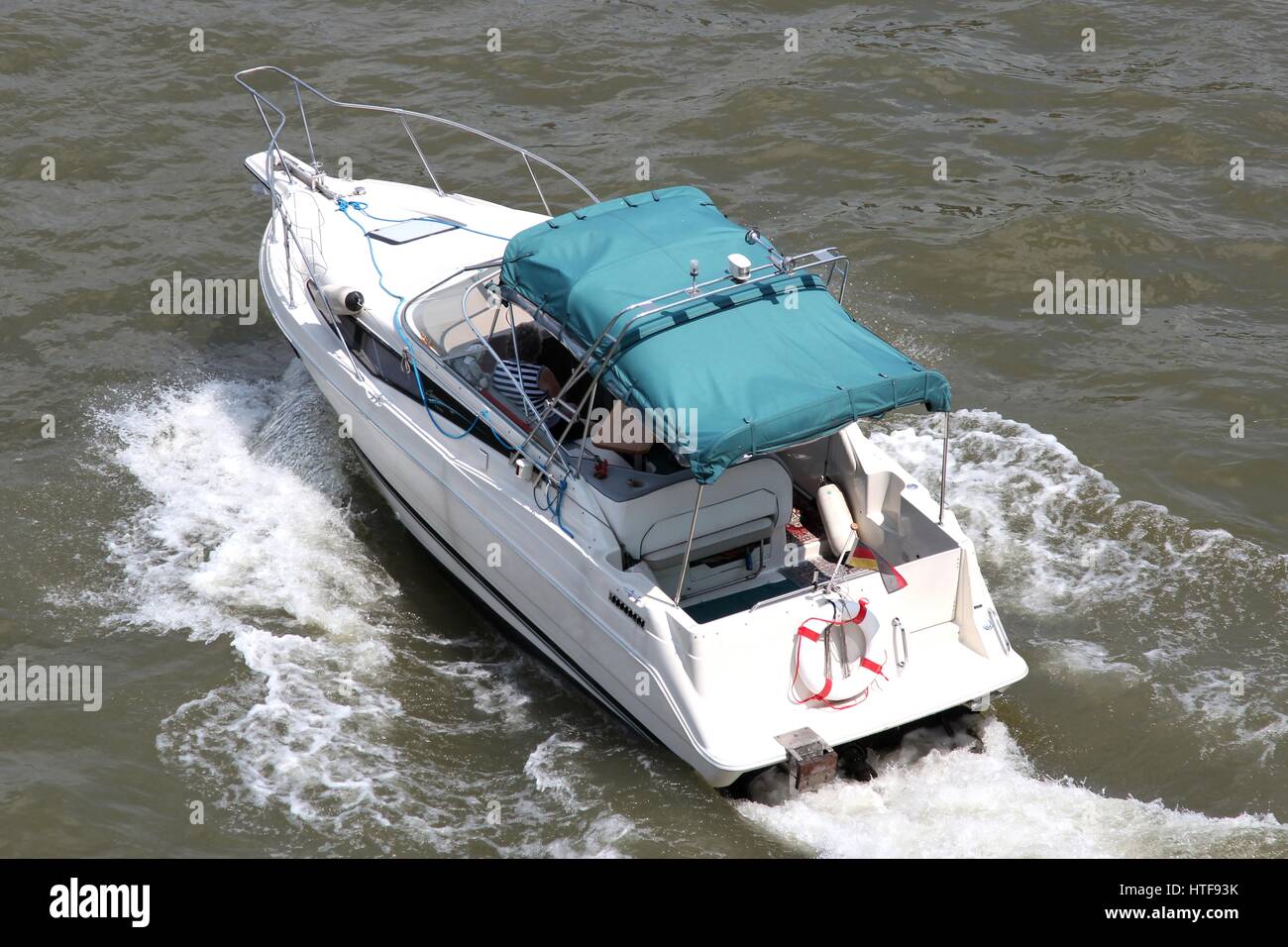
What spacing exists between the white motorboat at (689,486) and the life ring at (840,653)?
0.01m

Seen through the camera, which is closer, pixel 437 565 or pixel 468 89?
pixel 437 565

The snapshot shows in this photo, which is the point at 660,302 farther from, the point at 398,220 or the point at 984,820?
the point at 398,220

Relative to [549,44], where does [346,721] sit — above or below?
below

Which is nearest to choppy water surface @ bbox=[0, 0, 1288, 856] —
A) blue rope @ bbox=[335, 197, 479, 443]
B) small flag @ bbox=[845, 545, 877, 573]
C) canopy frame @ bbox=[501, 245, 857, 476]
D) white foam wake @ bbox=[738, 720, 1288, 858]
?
white foam wake @ bbox=[738, 720, 1288, 858]

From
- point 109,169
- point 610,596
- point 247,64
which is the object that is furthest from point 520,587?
A: point 247,64

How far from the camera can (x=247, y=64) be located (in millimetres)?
16516

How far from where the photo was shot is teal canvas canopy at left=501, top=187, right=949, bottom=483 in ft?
27.0

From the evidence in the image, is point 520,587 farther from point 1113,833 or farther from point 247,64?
point 247,64

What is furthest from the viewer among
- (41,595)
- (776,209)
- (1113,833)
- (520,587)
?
(776,209)

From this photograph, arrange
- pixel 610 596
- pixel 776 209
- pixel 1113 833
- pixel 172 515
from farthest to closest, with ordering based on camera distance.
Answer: pixel 776 209 → pixel 172 515 → pixel 610 596 → pixel 1113 833

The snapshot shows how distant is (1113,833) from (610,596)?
3123mm

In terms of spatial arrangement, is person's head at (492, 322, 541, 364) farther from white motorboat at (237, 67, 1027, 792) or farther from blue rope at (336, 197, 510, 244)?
blue rope at (336, 197, 510, 244)

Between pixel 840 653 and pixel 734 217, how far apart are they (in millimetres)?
7021

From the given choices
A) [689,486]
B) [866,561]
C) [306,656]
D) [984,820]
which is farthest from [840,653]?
[306,656]
